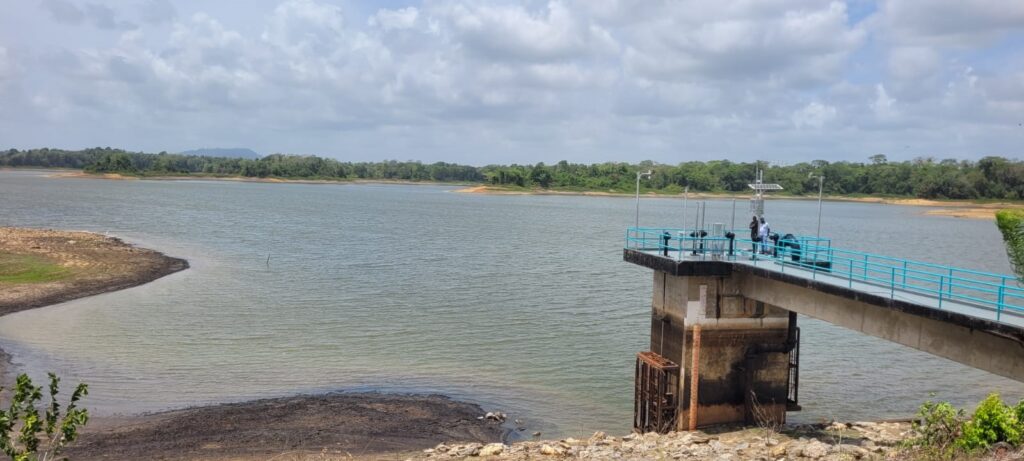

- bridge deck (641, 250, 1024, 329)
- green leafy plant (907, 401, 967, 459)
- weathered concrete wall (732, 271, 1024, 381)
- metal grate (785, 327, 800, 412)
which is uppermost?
bridge deck (641, 250, 1024, 329)

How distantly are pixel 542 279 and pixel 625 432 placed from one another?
23652 mm

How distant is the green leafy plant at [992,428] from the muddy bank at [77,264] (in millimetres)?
34582

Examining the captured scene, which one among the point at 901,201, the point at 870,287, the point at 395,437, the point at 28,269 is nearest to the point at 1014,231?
the point at 870,287

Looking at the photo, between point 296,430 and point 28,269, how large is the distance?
29.8m

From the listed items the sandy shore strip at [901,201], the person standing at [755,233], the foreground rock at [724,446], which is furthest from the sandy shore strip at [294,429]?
the sandy shore strip at [901,201]

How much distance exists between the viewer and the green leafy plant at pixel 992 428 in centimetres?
1277

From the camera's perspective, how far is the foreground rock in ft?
49.0

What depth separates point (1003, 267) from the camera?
5394 centimetres

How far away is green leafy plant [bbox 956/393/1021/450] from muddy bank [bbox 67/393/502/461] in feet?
33.8

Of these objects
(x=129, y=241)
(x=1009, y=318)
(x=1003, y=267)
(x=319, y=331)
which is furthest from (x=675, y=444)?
(x=129, y=241)

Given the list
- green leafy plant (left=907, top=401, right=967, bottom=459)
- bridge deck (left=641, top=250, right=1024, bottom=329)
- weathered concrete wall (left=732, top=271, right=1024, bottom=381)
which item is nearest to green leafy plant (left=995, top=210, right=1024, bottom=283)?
bridge deck (left=641, top=250, right=1024, bottom=329)

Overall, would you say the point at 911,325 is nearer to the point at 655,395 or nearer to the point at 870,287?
the point at 870,287

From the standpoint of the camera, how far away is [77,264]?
43969mm

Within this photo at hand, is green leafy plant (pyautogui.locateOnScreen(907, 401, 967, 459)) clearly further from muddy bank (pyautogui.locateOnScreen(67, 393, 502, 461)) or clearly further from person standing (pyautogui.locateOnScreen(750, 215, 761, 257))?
muddy bank (pyautogui.locateOnScreen(67, 393, 502, 461))
